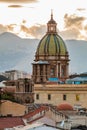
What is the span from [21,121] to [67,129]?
6496mm

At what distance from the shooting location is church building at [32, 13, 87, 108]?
7656cm

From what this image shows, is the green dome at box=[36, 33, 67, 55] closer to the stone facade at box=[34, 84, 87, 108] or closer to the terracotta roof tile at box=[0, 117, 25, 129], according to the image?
the stone facade at box=[34, 84, 87, 108]

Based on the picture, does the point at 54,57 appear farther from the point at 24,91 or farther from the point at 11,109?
the point at 11,109

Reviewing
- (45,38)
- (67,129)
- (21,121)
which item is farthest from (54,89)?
(67,129)

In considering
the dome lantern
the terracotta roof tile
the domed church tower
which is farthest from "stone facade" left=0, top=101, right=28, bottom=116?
the dome lantern

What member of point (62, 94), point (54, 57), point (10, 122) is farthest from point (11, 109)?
point (54, 57)

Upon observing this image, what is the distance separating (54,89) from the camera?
77.3 m

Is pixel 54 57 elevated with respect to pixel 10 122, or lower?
elevated

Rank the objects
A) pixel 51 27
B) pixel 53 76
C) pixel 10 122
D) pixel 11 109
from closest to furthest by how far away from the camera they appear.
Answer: pixel 10 122 → pixel 11 109 → pixel 53 76 → pixel 51 27

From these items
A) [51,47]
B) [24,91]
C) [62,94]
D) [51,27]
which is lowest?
[62,94]

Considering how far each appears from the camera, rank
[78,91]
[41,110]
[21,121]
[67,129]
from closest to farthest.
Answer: [67,129], [21,121], [41,110], [78,91]

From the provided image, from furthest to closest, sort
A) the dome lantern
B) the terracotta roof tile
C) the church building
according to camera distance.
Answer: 1. the dome lantern
2. the church building
3. the terracotta roof tile

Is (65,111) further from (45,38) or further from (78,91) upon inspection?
(45,38)

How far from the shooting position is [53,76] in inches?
3553
